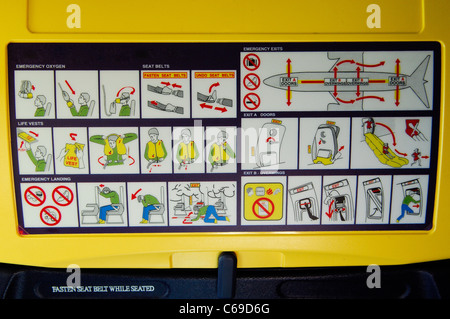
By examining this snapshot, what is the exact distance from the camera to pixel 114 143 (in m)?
1.04

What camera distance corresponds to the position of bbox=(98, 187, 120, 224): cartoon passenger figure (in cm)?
106

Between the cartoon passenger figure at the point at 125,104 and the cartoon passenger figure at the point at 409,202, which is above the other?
the cartoon passenger figure at the point at 125,104

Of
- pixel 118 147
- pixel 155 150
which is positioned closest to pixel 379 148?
pixel 155 150

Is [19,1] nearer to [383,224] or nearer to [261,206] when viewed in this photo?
[261,206]

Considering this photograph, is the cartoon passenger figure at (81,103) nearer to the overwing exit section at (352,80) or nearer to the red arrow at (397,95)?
the overwing exit section at (352,80)

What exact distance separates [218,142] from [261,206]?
24 centimetres

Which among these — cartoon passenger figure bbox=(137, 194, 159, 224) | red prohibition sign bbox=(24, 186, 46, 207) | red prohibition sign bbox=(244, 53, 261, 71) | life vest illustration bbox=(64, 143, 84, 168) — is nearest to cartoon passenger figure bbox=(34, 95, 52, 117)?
life vest illustration bbox=(64, 143, 84, 168)

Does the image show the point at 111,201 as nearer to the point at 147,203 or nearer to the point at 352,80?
the point at 147,203

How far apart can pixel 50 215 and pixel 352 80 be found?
101cm

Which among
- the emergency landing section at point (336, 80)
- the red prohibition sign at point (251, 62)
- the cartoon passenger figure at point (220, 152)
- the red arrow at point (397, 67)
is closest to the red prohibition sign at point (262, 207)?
the cartoon passenger figure at point (220, 152)

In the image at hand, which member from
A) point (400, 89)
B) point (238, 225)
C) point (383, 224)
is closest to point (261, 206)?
point (238, 225)

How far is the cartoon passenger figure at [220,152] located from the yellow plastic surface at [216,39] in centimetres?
23

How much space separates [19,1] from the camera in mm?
1000

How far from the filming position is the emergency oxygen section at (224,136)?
3.35ft
